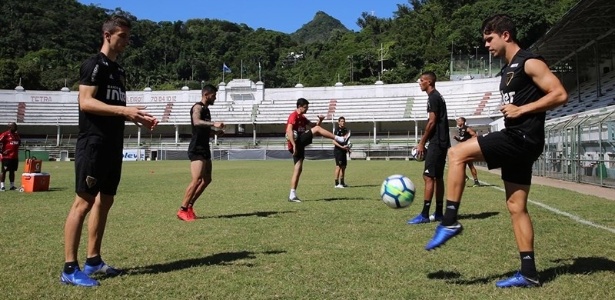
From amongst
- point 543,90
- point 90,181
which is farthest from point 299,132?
point 543,90

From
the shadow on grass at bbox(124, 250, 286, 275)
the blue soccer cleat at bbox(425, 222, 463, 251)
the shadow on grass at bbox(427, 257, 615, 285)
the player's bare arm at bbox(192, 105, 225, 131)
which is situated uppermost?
the player's bare arm at bbox(192, 105, 225, 131)

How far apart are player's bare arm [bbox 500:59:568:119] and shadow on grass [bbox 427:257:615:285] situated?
4.24 ft

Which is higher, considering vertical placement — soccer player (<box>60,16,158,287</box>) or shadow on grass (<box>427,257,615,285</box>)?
soccer player (<box>60,16,158,287</box>)

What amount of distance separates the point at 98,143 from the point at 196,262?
1412mm

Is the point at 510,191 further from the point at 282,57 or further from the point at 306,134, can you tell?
the point at 282,57

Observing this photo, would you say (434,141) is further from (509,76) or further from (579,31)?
(579,31)

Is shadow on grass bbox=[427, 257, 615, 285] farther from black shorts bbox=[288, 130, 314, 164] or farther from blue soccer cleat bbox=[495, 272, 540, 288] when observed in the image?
black shorts bbox=[288, 130, 314, 164]

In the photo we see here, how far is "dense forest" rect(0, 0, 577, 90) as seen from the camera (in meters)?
90.9

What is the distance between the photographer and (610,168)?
15.0m

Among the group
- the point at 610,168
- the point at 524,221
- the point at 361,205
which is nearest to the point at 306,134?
the point at 361,205

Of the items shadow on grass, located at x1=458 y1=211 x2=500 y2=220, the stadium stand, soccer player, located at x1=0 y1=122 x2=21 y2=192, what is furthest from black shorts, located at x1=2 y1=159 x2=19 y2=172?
the stadium stand

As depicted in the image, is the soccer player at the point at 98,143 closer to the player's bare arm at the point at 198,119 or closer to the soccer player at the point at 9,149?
the player's bare arm at the point at 198,119

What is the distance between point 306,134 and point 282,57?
417 ft

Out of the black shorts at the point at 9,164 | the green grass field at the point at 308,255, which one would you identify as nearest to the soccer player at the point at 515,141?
the green grass field at the point at 308,255
